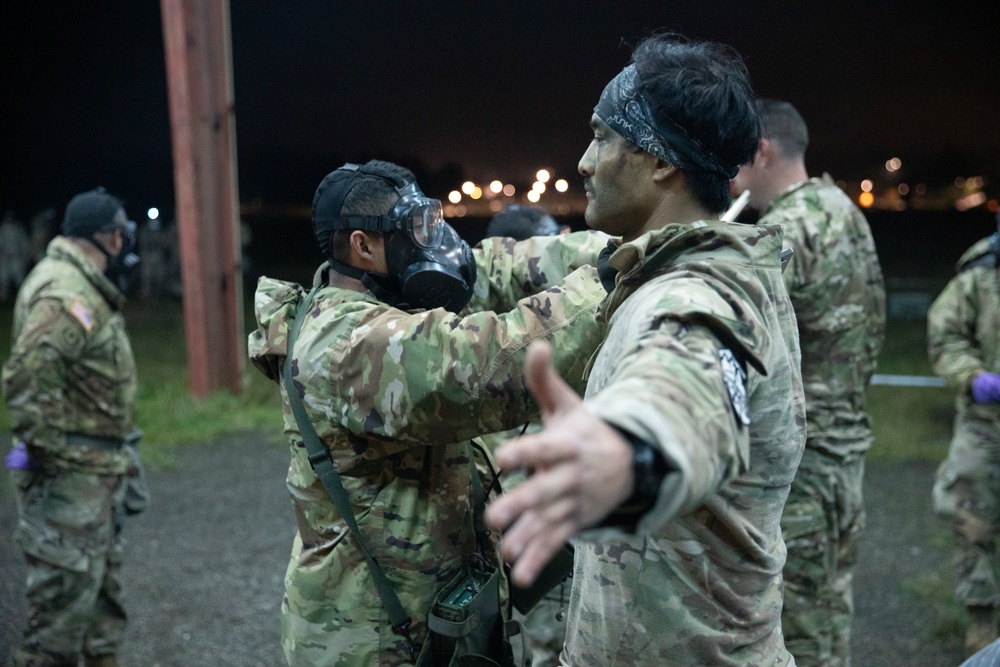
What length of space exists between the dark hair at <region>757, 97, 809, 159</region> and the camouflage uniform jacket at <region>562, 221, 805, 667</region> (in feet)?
8.19

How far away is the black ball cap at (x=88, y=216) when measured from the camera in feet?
14.9

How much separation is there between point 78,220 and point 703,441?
4.30 metres


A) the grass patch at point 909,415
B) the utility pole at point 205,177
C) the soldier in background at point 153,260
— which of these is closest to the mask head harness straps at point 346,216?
the grass patch at point 909,415

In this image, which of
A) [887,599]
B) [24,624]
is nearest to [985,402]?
[887,599]

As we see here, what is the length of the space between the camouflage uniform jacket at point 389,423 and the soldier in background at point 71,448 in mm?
2169

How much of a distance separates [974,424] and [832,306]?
5.17 ft

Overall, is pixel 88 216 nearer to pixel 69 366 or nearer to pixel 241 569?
pixel 69 366

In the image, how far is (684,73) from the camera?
1680 mm

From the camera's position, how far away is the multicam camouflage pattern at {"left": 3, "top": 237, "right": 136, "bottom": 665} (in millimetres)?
4090

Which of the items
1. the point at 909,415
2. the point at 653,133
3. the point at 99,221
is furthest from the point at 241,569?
the point at 909,415

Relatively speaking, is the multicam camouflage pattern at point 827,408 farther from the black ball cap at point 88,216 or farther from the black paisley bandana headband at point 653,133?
the black ball cap at point 88,216

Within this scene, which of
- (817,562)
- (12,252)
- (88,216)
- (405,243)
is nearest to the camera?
(405,243)

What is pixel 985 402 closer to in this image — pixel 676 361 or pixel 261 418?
pixel 676 361

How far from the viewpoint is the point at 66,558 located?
4090 millimetres
